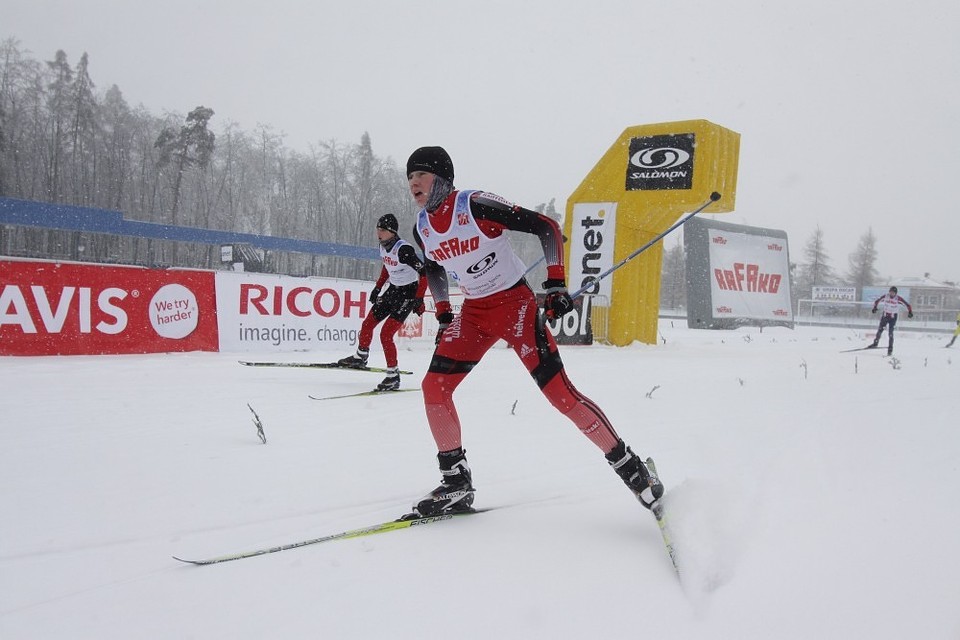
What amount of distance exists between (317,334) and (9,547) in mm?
9232

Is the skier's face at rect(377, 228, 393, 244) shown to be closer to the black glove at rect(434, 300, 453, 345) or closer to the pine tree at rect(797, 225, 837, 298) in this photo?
the black glove at rect(434, 300, 453, 345)

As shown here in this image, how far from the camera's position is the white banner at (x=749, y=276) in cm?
2626

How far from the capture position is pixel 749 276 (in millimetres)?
27391

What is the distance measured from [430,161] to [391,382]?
432 cm

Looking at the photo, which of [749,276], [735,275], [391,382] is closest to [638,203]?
[391,382]


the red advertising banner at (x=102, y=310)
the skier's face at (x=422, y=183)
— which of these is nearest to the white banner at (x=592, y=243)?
the red advertising banner at (x=102, y=310)

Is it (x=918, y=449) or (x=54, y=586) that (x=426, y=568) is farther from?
(x=918, y=449)

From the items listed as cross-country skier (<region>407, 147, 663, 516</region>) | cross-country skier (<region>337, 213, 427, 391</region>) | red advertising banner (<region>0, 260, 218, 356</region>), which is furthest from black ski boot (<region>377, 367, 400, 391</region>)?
red advertising banner (<region>0, 260, 218, 356</region>)

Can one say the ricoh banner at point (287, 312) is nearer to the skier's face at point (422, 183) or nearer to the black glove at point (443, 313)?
the black glove at point (443, 313)

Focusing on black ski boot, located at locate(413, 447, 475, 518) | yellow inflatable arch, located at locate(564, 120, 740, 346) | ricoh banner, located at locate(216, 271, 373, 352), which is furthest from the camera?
yellow inflatable arch, located at locate(564, 120, 740, 346)

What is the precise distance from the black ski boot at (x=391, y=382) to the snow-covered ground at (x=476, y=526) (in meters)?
1.14

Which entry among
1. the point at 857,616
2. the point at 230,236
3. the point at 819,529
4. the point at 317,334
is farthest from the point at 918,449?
the point at 230,236

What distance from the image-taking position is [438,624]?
1875 mm

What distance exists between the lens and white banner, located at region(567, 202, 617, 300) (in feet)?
48.3
